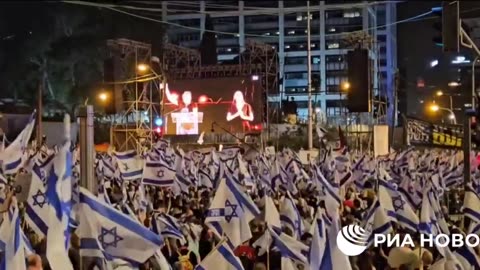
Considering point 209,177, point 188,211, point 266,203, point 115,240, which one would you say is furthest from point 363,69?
point 115,240

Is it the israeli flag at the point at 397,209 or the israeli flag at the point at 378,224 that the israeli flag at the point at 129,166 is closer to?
the israeli flag at the point at 397,209

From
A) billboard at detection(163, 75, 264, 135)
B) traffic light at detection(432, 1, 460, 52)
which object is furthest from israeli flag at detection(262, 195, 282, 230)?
billboard at detection(163, 75, 264, 135)

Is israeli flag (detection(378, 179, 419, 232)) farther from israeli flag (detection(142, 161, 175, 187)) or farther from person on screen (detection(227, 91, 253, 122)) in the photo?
person on screen (detection(227, 91, 253, 122))

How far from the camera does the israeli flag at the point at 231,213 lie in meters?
9.91

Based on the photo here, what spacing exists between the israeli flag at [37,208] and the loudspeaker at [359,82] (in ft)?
63.6

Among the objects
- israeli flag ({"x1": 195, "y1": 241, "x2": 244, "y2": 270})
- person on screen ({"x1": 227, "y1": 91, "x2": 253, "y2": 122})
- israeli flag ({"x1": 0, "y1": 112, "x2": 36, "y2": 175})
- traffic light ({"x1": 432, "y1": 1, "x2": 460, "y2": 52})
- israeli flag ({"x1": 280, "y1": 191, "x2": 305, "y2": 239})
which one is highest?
traffic light ({"x1": 432, "y1": 1, "x2": 460, "y2": 52})

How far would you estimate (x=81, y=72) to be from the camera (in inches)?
1770

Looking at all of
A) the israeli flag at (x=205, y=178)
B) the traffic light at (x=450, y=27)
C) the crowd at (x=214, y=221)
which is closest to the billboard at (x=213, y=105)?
the israeli flag at (x=205, y=178)

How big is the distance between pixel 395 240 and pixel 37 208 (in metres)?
4.22

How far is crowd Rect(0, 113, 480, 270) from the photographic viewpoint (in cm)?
698

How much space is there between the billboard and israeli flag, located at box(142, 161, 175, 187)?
21.4m

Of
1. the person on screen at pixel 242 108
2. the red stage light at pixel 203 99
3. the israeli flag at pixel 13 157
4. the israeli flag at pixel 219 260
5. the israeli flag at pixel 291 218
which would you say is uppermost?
the red stage light at pixel 203 99

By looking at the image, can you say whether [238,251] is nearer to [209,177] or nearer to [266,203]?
[266,203]

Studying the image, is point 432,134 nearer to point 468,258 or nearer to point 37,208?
point 468,258
